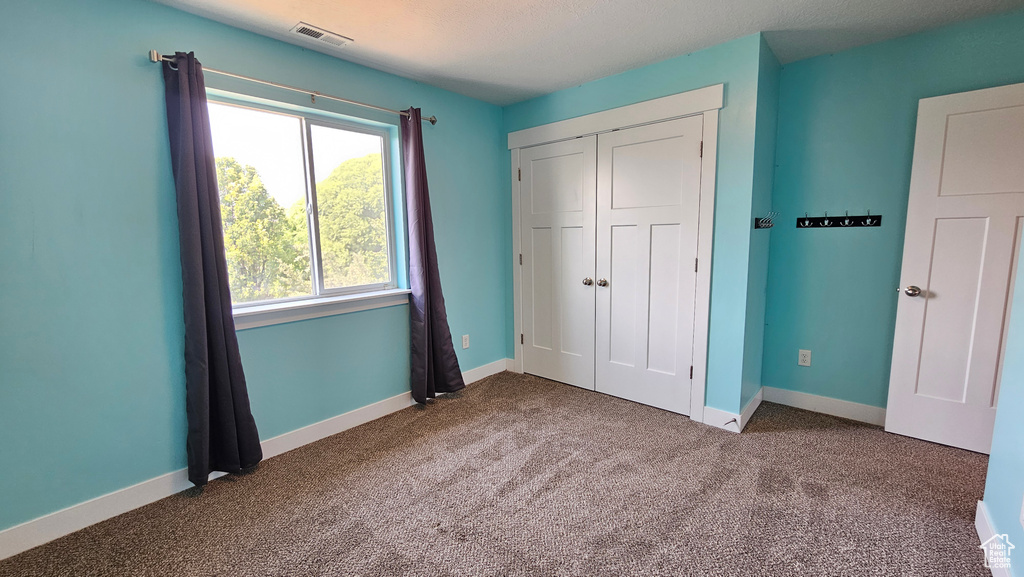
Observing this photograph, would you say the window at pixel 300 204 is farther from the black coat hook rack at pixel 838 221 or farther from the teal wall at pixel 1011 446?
the teal wall at pixel 1011 446

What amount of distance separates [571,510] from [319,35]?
2.71 meters

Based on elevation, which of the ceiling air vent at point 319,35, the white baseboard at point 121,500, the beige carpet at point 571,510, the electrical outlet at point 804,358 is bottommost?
the beige carpet at point 571,510

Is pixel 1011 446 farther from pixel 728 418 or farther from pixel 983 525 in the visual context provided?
pixel 728 418

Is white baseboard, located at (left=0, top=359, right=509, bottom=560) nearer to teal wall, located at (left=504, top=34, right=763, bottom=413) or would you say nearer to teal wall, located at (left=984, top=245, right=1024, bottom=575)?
teal wall, located at (left=504, top=34, right=763, bottom=413)

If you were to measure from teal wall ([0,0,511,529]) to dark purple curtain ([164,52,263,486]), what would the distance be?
Result: 0.11 meters

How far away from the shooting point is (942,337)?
233cm

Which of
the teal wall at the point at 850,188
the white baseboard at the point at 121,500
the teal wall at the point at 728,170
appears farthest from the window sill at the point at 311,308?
the teal wall at the point at 850,188

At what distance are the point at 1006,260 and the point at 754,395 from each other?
1442 mm

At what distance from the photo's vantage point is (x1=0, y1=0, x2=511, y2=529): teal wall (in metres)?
1.64

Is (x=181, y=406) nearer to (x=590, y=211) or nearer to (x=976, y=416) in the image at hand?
(x=590, y=211)

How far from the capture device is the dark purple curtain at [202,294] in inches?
75.3

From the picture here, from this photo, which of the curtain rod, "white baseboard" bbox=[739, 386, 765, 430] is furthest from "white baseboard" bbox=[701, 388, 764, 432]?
the curtain rod

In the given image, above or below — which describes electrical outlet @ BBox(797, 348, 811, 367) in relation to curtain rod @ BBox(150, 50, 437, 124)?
below

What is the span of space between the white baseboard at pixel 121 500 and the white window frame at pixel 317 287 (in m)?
0.70
